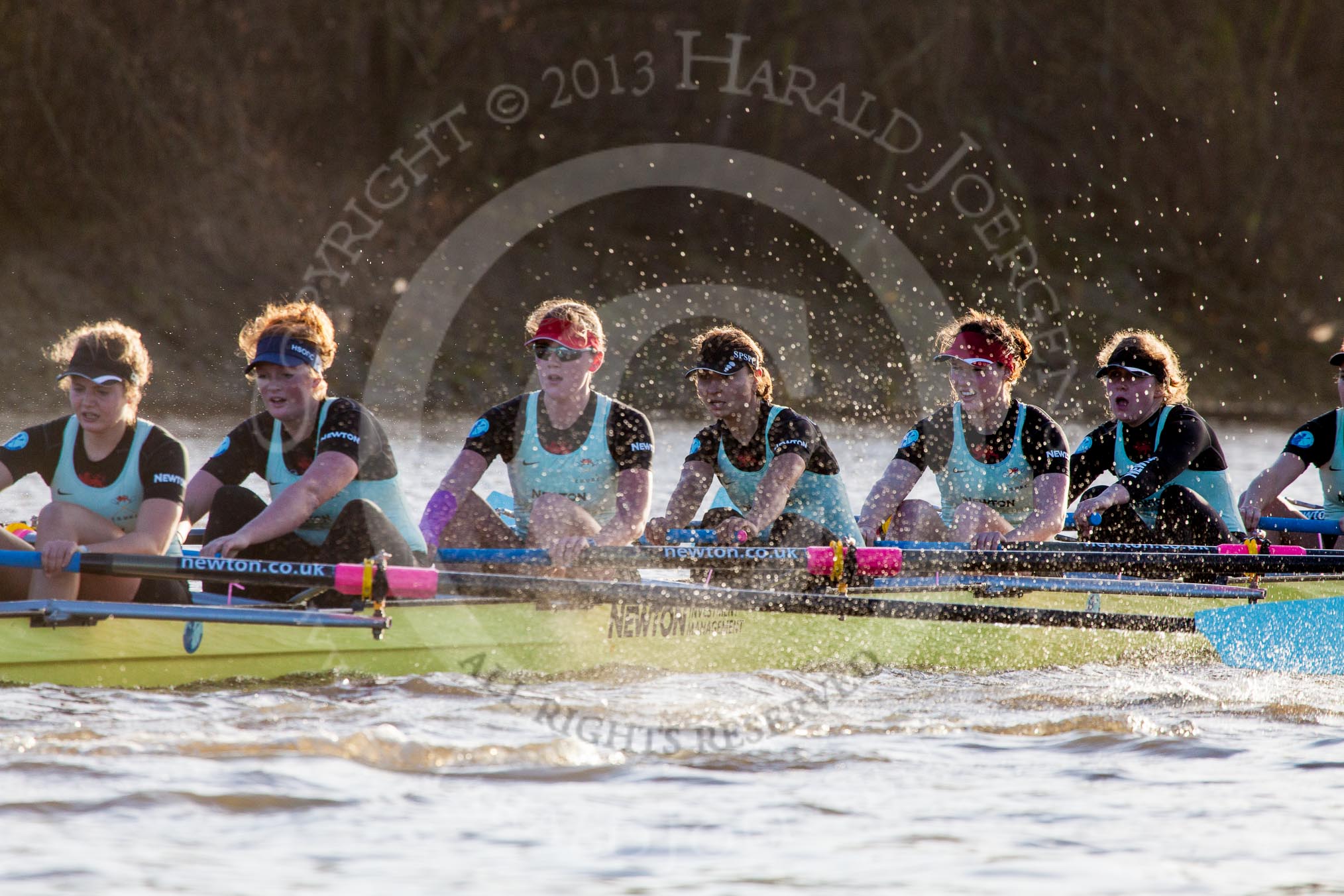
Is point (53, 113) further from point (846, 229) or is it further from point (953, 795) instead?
point (953, 795)

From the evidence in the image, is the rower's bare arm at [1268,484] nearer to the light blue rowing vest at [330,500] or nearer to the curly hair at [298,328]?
the light blue rowing vest at [330,500]

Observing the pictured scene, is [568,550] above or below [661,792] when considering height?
above

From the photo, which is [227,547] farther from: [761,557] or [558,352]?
[761,557]

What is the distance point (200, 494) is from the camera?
19.5ft

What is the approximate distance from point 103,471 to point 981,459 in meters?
A: 3.90

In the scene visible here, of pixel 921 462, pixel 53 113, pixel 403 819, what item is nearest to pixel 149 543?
pixel 403 819

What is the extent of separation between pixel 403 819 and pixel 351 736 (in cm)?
73

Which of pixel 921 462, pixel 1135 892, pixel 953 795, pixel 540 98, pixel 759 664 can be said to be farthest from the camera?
pixel 540 98

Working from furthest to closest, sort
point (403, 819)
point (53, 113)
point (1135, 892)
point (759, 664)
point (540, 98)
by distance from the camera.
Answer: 1. point (540, 98)
2. point (53, 113)
3. point (759, 664)
4. point (403, 819)
5. point (1135, 892)

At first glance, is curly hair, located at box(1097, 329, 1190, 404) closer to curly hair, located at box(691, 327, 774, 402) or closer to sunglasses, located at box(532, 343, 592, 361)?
curly hair, located at box(691, 327, 774, 402)

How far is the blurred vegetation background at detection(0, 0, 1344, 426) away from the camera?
1838 centimetres

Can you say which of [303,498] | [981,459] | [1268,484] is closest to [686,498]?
[981,459]

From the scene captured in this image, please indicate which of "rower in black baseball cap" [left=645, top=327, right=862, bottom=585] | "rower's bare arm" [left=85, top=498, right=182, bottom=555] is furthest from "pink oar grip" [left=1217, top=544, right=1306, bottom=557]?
"rower's bare arm" [left=85, top=498, right=182, bottom=555]

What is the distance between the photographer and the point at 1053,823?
4379 mm
